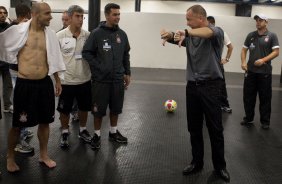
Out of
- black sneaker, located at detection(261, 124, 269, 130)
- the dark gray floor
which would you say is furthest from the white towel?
black sneaker, located at detection(261, 124, 269, 130)

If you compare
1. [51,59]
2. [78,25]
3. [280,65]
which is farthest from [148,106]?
[280,65]

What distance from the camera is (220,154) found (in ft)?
9.29

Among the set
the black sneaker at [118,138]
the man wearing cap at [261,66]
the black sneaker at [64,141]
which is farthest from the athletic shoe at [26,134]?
the man wearing cap at [261,66]

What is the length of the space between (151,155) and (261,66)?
205cm

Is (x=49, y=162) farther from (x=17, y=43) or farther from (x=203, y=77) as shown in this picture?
(x=203, y=77)

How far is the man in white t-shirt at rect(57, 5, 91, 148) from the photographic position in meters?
3.30

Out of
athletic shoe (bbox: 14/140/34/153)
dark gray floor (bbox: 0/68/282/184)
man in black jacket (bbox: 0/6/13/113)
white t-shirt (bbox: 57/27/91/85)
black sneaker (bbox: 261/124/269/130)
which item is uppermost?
white t-shirt (bbox: 57/27/91/85)

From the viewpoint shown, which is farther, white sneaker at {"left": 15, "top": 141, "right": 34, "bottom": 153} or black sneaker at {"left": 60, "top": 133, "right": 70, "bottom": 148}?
black sneaker at {"left": 60, "top": 133, "right": 70, "bottom": 148}

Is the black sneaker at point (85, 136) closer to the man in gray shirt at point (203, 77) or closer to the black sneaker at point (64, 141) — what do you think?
the black sneaker at point (64, 141)

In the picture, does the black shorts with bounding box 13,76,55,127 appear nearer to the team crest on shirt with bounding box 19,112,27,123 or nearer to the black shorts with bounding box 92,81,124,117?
the team crest on shirt with bounding box 19,112,27,123

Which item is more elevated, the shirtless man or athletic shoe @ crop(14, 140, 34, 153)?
the shirtless man

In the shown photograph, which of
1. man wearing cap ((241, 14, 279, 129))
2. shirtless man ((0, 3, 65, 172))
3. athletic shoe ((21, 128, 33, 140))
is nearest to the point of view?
shirtless man ((0, 3, 65, 172))

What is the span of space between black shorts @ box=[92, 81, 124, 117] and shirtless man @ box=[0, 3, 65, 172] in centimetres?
64

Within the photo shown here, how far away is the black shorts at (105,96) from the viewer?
3.39 m
